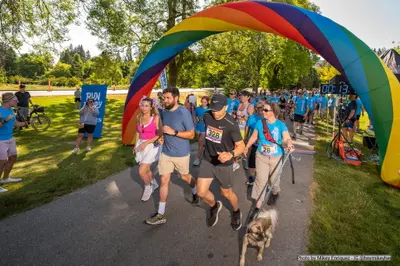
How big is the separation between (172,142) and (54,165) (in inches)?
169

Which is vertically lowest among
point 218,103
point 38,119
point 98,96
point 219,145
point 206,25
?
point 38,119

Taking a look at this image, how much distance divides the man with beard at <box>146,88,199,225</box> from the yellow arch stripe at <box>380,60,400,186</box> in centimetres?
461

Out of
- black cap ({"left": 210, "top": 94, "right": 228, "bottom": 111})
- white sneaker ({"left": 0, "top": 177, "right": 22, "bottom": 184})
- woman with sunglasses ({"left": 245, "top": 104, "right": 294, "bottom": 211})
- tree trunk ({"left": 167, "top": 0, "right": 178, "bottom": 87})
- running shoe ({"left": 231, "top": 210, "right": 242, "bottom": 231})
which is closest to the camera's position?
black cap ({"left": 210, "top": 94, "right": 228, "bottom": 111})

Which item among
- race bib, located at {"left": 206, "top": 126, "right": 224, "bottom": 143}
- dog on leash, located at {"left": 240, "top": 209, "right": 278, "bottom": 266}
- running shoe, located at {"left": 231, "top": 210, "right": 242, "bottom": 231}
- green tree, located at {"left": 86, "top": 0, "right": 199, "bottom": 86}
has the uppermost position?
green tree, located at {"left": 86, "top": 0, "right": 199, "bottom": 86}

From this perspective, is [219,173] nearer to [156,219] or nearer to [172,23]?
[156,219]

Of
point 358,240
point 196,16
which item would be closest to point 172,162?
point 358,240

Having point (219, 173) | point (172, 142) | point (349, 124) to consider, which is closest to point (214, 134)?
point (219, 173)

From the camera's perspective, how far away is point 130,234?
3.55m

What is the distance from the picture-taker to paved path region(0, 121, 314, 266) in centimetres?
306

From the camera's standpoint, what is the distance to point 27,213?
4.04m

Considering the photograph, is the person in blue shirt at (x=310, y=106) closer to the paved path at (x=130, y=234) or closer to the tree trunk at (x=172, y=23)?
the tree trunk at (x=172, y=23)

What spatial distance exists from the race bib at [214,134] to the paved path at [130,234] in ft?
4.62

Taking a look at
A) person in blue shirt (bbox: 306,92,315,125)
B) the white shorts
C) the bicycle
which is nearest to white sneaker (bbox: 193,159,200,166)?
the white shorts

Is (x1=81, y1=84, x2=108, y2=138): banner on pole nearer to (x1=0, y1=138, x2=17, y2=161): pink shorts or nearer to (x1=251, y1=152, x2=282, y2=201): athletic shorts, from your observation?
(x1=0, y1=138, x2=17, y2=161): pink shorts
